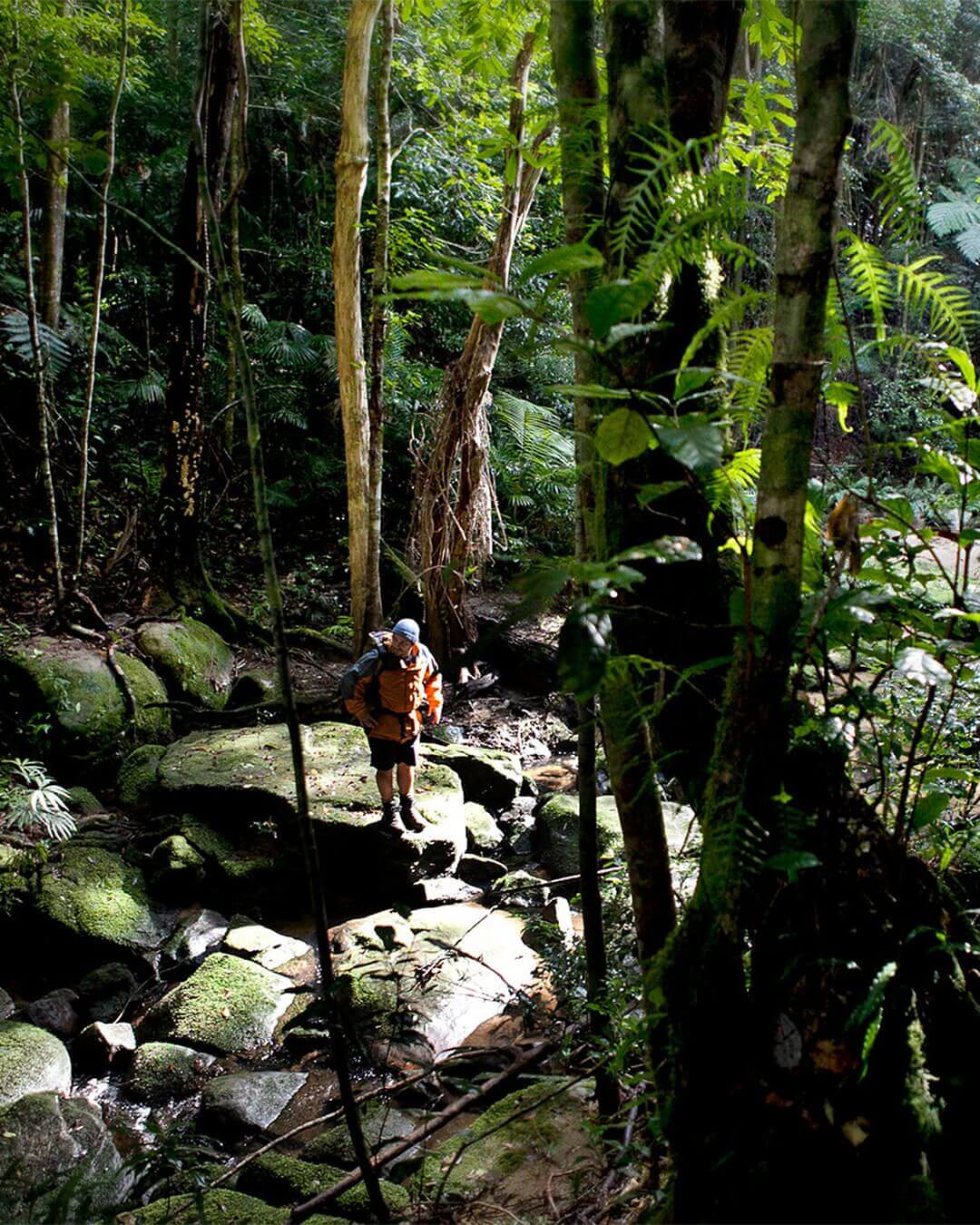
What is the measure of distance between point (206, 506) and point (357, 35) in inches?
218

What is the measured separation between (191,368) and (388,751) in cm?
464

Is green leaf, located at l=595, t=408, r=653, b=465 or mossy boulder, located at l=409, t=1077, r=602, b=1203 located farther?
mossy boulder, located at l=409, t=1077, r=602, b=1203

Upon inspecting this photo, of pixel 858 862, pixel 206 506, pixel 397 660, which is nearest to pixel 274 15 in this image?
pixel 206 506

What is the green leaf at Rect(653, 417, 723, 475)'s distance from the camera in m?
1.00

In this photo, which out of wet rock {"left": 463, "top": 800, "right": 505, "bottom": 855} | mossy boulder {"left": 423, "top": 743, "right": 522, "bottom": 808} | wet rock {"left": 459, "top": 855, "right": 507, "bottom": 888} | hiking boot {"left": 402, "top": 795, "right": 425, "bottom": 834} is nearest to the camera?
hiking boot {"left": 402, "top": 795, "right": 425, "bottom": 834}

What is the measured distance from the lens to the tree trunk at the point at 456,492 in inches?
314

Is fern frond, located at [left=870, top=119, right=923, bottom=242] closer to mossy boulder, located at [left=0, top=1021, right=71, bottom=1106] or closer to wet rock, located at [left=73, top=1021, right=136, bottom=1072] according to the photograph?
mossy boulder, located at [left=0, top=1021, right=71, bottom=1106]

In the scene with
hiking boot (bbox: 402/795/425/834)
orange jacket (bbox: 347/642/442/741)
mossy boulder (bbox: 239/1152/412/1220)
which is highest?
orange jacket (bbox: 347/642/442/741)

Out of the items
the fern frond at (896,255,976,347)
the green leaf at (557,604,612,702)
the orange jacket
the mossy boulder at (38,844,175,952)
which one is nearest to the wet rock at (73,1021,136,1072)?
the mossy boulder at (38,844,175,952)

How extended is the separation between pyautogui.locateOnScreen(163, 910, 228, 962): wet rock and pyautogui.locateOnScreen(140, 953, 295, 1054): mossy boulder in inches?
13.8

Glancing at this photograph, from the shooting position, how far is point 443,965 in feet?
13.2

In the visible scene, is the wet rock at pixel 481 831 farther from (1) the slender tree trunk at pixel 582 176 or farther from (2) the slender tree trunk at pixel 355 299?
(1) the slender tree trunk at pixel 582 176

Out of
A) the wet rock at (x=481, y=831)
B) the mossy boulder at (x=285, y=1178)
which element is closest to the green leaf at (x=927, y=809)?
the mossy boulder at (x=285, y=1178)

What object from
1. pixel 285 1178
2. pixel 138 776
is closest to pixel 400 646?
pixel 138 776
